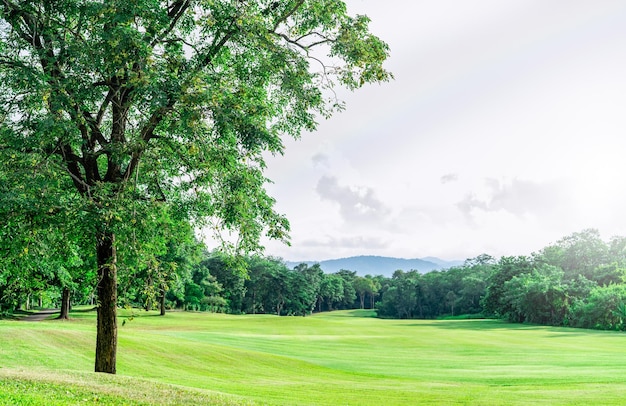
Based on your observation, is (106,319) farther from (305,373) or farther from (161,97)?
(305,373)

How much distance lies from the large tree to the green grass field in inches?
154

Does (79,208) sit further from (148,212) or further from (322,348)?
(322,348)

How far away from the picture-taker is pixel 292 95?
63.5 ft

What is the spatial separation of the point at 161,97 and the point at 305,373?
71.4 ft

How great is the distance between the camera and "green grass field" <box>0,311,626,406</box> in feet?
56.2

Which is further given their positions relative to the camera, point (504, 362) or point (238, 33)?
point (504, 362)

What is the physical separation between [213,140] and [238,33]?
3.68 m

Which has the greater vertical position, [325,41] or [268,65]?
[325,41]

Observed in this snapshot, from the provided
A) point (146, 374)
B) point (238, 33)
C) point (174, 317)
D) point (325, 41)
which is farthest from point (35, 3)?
→ point (174, 317)

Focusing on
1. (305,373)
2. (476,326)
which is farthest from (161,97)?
(476,326)

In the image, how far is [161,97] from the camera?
14844 mm

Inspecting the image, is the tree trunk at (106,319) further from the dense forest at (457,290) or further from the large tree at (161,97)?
the dense forest at (457,290)

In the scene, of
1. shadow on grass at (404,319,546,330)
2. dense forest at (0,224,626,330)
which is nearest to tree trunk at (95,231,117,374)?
dense forest at (0,224,626,330)

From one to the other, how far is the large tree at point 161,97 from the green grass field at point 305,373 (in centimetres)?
392
